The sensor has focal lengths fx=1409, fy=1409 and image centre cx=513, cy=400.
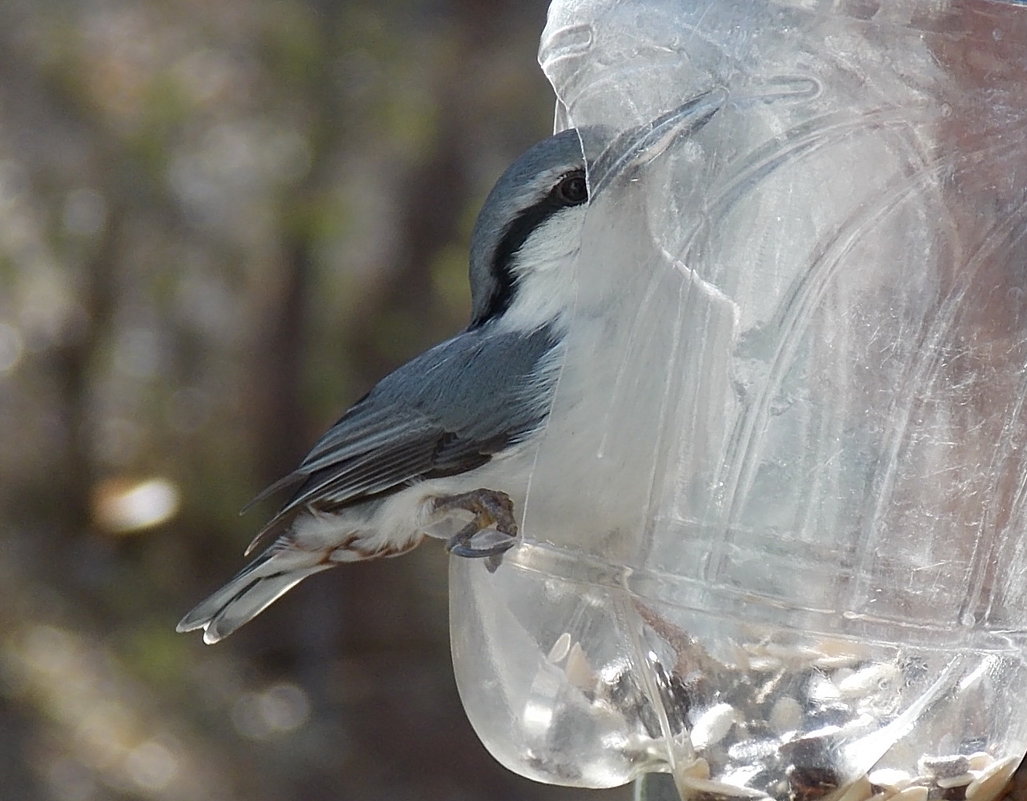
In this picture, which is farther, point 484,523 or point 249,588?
point 249,588

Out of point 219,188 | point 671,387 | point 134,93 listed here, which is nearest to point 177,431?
point 219,188

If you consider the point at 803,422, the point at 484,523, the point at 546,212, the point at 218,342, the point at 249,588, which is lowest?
the point at 218,342

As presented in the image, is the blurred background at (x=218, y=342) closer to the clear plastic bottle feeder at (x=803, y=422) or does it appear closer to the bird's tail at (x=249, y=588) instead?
the bird's tail at (x=249, y=588)

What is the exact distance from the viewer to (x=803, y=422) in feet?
6.95

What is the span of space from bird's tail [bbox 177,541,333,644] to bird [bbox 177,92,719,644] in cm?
3

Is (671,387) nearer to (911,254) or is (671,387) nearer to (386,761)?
(911,254)

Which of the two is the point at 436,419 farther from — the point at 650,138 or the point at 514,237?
the point at 650,138

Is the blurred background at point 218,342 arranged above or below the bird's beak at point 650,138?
below

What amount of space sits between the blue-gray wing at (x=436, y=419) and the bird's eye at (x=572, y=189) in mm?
237

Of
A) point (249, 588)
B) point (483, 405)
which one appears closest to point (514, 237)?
point (483, 405)

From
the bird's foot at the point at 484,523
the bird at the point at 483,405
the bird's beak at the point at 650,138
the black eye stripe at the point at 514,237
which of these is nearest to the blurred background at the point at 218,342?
the bird at the point at 483,405

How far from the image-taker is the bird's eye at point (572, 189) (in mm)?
2434

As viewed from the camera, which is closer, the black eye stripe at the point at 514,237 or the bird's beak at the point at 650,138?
the bird's beak at the point at 650,138

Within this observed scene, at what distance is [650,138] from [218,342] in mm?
5354
